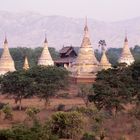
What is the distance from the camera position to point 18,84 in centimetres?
3462

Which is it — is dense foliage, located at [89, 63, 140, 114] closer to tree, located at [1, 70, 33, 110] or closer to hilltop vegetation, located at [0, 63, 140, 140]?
hilltop vegetation, located at [0, 63, 140, 140]

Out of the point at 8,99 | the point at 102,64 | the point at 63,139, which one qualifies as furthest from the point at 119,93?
the point at 102,64

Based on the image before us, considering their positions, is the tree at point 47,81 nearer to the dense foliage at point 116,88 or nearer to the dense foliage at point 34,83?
the dense foliage at point 34,83

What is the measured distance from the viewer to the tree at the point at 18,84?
113ft

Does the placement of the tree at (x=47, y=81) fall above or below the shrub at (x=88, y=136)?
above

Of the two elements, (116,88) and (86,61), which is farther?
(86,61)

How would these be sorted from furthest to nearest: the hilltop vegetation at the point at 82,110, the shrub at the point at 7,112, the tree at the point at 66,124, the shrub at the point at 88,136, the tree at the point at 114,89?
the shrub at the point at 7,112, the tree at the point at 114,89, the tree at the point at 66,124, the hilltop vegetation at the point at 82,110, the shrub at the point at 88,136

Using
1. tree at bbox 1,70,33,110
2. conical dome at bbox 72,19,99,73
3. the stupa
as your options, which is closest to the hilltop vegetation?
tree at bbox 1,70,33,110

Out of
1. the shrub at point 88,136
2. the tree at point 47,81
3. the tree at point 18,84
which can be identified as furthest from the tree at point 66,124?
the tree at point 18,84

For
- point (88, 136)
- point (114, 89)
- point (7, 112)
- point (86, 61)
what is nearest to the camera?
point (88, 136)

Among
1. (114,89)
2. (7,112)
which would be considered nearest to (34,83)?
(7,112)

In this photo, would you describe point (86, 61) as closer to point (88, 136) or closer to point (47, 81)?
point (47, 81)

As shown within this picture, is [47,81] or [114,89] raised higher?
[47,81]

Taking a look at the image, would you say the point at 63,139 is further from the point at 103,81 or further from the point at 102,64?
the point at 102,64
